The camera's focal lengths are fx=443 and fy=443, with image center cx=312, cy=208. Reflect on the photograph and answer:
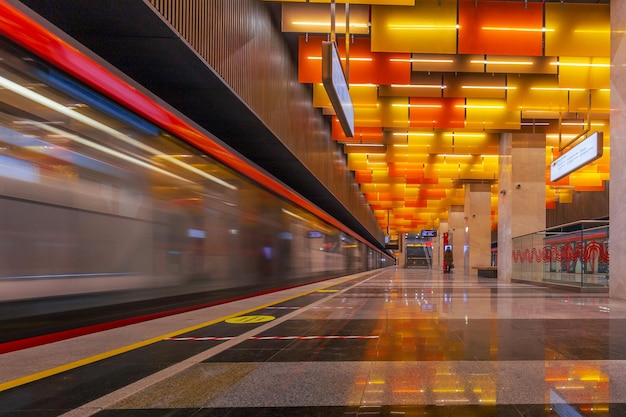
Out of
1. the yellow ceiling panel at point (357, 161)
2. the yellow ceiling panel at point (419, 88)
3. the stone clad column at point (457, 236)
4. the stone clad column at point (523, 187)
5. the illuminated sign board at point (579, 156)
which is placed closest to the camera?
the illuminated sign board at point (579, 156)

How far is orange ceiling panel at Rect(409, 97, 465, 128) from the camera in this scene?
15.0 metres

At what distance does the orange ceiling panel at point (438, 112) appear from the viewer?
15.0m

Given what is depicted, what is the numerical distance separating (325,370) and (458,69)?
11045 mm

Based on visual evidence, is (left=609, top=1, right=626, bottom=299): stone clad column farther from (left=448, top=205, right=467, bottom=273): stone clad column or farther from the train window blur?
(left=448, top=205, right=467, bottom=273): stone clad column

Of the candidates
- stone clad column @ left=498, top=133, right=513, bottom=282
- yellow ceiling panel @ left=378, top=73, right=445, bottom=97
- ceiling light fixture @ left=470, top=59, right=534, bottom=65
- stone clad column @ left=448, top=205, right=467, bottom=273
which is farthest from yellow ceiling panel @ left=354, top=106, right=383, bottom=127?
stone clad column @ left=448, top=205, right=467, bottom=273

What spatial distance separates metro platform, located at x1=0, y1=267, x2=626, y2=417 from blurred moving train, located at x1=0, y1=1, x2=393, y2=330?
0.59 meters

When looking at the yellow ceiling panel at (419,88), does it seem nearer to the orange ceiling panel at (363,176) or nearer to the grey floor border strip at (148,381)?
the grey floor border strip at (148,381)

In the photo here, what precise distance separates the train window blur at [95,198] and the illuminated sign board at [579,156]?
9.22 m

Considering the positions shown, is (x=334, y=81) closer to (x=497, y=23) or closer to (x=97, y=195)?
(x=97, y=195)

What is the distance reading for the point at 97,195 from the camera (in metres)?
4.05

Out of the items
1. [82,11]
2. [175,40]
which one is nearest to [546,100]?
[175,40]

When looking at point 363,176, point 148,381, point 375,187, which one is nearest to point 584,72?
point 148,381

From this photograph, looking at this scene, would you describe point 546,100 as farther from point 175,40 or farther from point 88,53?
point 88,53

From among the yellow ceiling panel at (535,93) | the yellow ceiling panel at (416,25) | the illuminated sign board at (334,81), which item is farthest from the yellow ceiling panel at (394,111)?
the illuminated sign board at (334,81)
